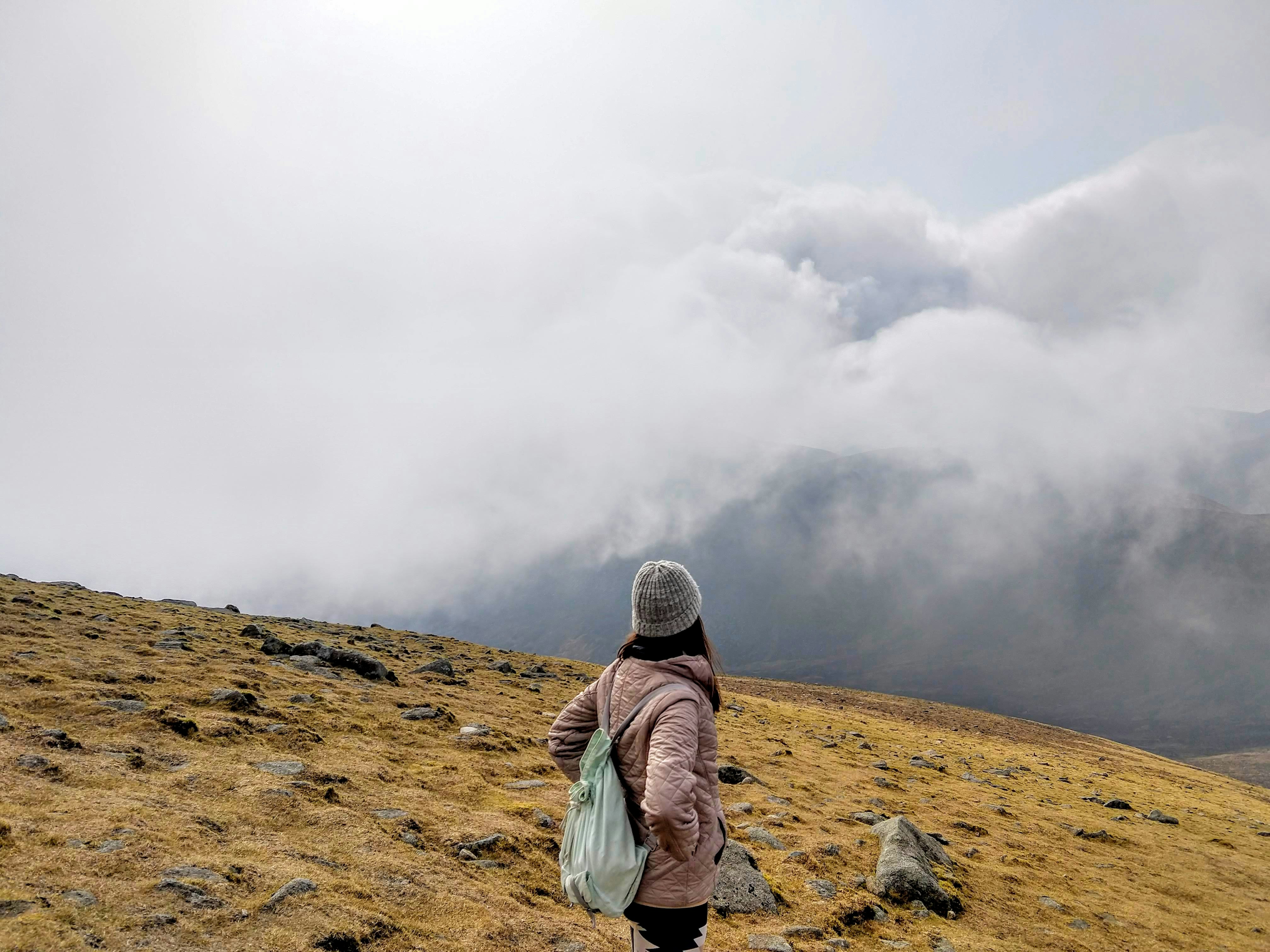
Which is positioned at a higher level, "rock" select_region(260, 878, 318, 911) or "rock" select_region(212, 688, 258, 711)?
"rock" select_region(260, 878, 318, 911)

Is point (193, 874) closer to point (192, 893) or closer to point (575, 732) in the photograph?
point (192, 893)

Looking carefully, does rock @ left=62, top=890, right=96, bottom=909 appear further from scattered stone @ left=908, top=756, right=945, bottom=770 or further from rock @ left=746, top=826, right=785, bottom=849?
scattered stone @ left=908, top=756, right=945, bottom=770

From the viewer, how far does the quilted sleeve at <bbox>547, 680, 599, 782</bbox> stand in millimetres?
6082

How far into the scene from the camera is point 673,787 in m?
4.54

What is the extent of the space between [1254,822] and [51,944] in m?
55.9

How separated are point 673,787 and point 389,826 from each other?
31.9 ft

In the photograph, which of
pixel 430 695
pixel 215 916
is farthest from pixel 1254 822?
pixel 215 916

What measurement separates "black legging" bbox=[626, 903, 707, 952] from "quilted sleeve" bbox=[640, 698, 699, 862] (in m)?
0.57

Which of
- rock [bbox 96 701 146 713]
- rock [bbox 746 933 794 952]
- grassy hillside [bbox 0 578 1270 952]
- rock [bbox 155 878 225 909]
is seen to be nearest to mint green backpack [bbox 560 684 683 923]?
grassy hillside [bbox 0 578 1270 952]

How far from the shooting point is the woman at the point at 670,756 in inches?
181

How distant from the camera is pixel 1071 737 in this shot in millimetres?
82812

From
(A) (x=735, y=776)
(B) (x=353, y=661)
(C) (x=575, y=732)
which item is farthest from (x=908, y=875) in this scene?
(B) (x=353, y=661)

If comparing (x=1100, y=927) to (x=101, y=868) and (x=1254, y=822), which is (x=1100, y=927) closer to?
(x=101, y=868)

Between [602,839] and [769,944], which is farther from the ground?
[602,839]
